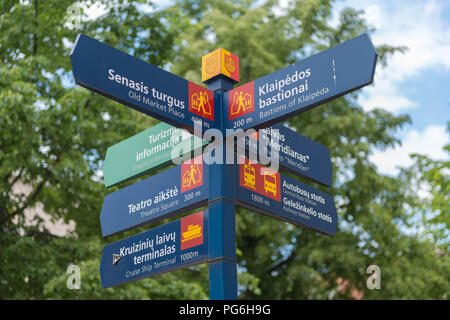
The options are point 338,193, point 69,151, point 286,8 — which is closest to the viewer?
point 69,151

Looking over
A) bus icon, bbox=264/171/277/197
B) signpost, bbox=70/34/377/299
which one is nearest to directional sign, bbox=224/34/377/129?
signpost, bbox=70/34/377/299

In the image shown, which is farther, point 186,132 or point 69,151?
point 69,151

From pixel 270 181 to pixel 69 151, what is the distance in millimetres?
6459

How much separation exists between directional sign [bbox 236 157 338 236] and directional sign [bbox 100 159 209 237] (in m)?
0.27

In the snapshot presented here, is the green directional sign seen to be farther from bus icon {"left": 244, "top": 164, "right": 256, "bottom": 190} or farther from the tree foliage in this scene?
the tree foliage

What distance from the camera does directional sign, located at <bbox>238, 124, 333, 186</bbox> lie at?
4113mm

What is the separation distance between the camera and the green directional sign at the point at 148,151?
4131 mm

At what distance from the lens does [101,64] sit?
3.51 meters

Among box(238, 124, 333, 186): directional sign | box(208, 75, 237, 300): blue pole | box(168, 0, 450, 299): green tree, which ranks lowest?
box(208, 75, 237, 300): blue pole

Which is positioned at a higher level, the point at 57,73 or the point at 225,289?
the point at 57,73

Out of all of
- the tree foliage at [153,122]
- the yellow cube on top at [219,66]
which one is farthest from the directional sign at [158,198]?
the tree foliage at [153,122]

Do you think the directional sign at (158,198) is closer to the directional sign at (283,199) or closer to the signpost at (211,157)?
the signpost at (211,157)

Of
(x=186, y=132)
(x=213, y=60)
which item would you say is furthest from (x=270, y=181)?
(x=213, y=60)

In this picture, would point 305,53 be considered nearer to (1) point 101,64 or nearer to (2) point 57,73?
(2) point 57,73
